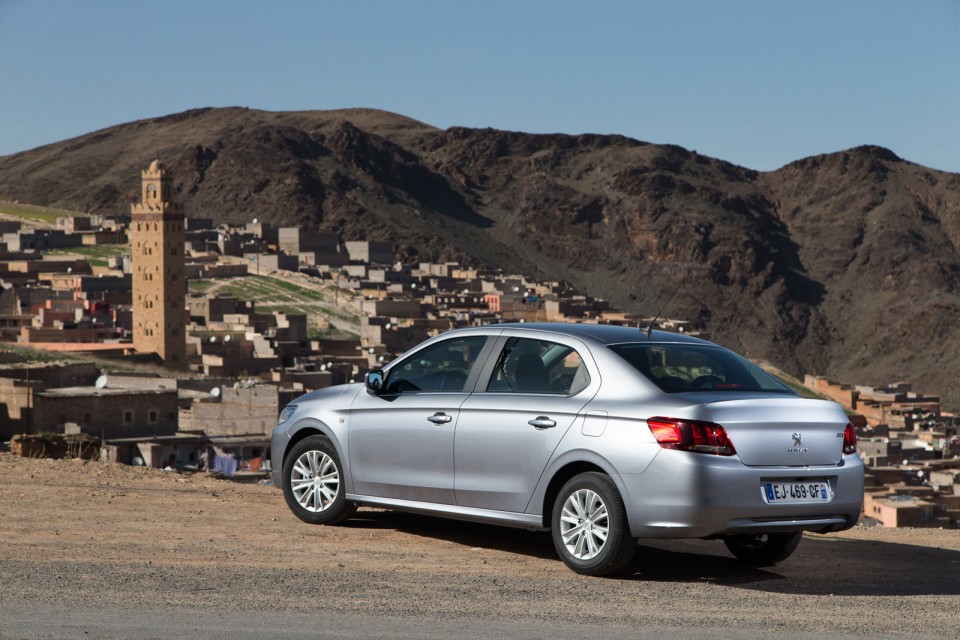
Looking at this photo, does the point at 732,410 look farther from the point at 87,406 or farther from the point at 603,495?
the point at 87,406

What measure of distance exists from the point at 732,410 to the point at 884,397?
83.7 metres

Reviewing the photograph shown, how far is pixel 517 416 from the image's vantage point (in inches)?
279

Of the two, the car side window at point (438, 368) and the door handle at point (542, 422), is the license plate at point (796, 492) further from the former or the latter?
the car side window at point (438, 368)

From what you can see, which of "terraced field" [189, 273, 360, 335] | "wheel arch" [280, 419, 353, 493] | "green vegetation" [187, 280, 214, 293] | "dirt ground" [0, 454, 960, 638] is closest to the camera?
"dirt ground" [0, 454, 960, 638]

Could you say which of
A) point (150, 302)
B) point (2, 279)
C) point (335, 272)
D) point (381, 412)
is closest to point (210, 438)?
point (381, 412)

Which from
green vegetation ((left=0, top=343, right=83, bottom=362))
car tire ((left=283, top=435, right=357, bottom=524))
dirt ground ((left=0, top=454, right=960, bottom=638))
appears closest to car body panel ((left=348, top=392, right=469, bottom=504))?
car tire ((left=283, top=435, right=357, bottom=524))

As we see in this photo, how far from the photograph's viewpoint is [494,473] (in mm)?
7176

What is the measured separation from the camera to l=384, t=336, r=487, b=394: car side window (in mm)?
7641

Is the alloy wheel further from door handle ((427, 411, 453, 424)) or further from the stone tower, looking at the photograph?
the stone tower

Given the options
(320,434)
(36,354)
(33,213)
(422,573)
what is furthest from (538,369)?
(33,213)

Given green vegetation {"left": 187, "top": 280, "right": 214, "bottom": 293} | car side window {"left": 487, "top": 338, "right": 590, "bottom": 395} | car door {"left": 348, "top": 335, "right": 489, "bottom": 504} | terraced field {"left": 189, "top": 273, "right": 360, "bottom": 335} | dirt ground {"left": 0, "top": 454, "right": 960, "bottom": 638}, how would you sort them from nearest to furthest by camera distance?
dirt ground {"left": 0, "top": 454, "right": 960, "bottom": 638}
car side window {"left": 487, "top": 338, "right": 590, "bottom": 395}
car door {"left": 348, "top": 335, "right": 489, "bottom": 504}
terraced field {"left": 189, "top": 273, "right": 360, "bottom": 335}
green vegetation {"left": 187, "top": 280, "right": 214, "bottom": 293}

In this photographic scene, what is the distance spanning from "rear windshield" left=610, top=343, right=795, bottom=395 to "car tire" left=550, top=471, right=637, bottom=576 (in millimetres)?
595

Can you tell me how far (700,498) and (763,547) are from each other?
1.19m

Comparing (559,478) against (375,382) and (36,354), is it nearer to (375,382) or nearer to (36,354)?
(375,382)
